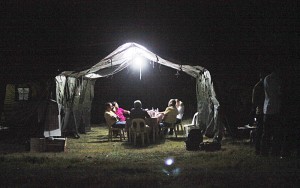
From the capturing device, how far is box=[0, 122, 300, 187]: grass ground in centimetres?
536

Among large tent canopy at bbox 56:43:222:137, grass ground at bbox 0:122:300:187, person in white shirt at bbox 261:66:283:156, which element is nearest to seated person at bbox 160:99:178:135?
large tent canopy at bbox 56:43:222:137

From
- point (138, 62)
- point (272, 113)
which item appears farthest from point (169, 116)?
point (272, 113)

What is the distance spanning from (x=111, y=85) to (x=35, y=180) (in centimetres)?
1501

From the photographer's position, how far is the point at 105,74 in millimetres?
14109

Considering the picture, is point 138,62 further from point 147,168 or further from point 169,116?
point 147,168

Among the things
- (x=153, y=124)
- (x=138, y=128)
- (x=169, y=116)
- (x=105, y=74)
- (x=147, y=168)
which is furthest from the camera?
(x=105, y=74)

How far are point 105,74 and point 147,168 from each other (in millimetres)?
7944

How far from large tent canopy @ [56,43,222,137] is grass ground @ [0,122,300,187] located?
6.17 ft

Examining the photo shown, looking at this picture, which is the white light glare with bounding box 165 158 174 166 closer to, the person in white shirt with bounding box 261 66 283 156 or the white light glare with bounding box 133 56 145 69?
the person in white shirt with bounding box 261 66 283 156

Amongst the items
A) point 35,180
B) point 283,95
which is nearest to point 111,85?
point 283,95

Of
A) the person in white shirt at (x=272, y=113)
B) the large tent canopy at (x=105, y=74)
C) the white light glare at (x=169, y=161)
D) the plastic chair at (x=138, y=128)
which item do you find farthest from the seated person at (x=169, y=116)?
the person in white shirt at (x=272, y=113)

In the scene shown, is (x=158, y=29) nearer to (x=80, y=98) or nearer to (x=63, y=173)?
(x=80, y=98)

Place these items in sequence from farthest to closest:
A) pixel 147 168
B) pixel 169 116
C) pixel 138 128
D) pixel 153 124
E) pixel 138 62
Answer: pixel 138 62 → pixel 169 116 → pixel 153 124 → pixel 138 128 → pixel 147 168

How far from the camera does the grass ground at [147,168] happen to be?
536 cm
